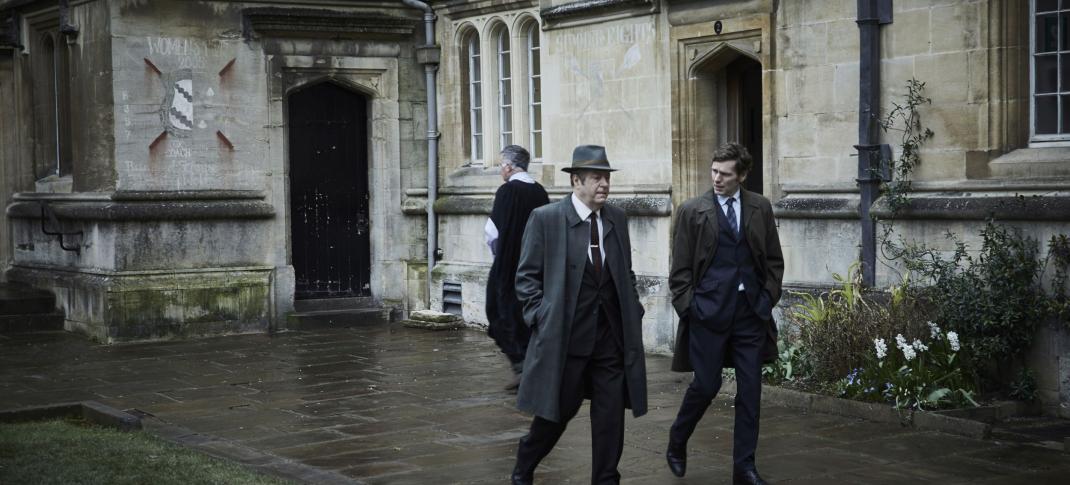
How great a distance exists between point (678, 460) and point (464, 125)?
32.1 ft

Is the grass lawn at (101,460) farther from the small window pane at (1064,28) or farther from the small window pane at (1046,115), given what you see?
the small window pane at (1064,28)

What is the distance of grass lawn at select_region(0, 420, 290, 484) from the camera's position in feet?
26.4

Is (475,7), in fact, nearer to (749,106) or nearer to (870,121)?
(749,106)

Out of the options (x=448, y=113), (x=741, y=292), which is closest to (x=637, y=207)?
(x=448, y=113)

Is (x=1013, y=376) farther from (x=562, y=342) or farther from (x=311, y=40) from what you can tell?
(x=311, y=40)

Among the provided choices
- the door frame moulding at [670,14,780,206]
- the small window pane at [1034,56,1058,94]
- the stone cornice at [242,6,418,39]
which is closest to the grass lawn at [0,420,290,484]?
the door frame moulding at [670,14,780,206]

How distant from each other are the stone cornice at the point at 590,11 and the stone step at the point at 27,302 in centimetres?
671

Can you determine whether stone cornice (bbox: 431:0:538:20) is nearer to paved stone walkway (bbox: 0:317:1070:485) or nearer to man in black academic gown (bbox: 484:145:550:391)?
paved stone walkway (bbox: 0:317:1070:485)

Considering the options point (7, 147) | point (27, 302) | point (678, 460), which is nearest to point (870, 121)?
point (678, 460)

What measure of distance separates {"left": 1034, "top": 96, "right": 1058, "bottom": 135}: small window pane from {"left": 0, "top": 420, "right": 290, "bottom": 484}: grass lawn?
6.35 meters

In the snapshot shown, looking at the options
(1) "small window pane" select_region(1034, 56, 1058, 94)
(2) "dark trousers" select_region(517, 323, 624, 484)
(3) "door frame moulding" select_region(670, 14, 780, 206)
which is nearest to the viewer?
(2) "dark trousers" select_region(517, 323, 624, 484)

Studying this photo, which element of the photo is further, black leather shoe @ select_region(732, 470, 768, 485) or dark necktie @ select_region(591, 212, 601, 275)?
black leather shoe @ select_region(732, 470, 768, 485)

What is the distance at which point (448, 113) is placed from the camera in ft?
57.9

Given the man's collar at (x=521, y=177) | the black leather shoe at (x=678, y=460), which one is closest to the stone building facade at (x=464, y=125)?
the man's collar at (x=521, y=177)
